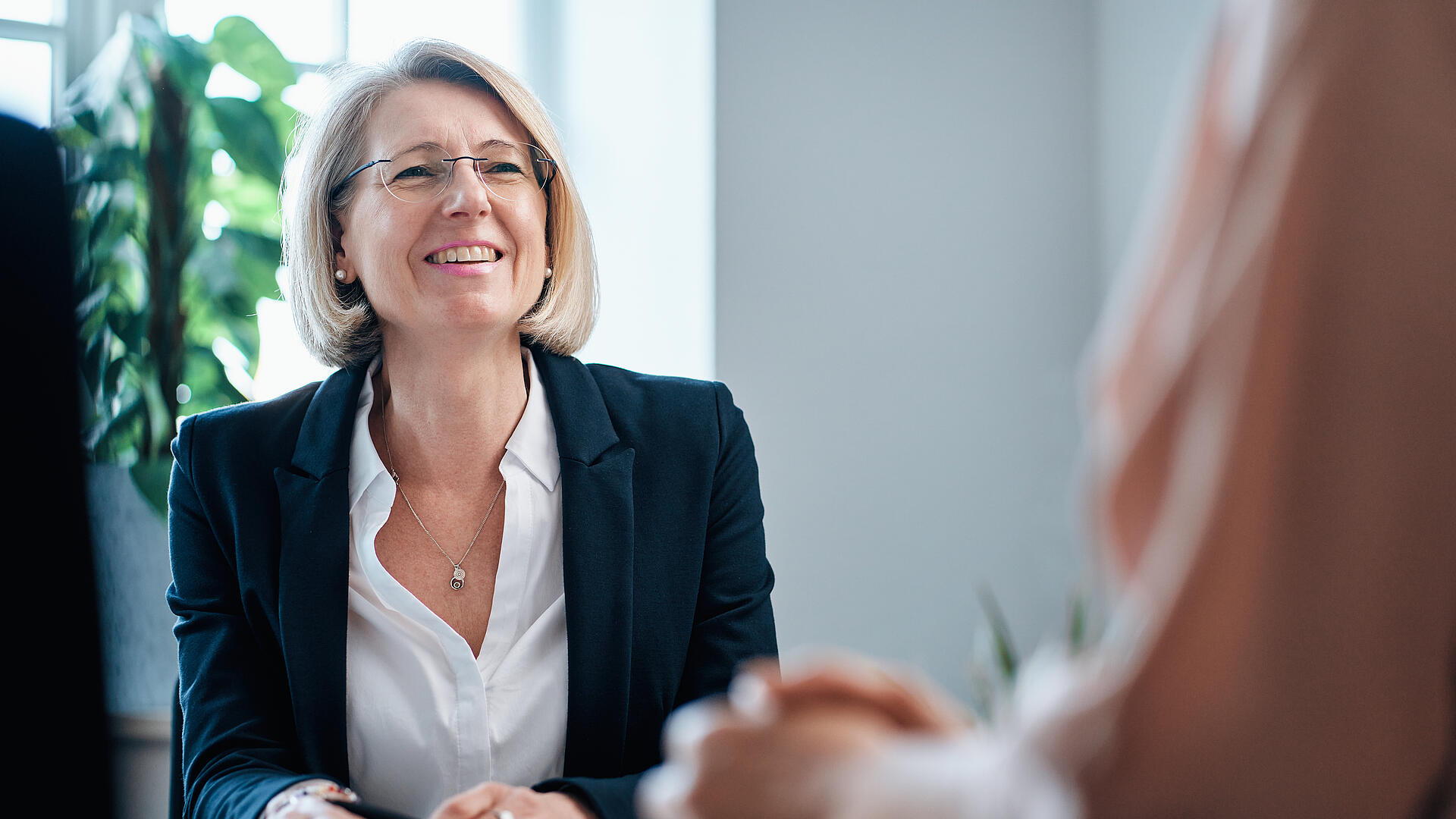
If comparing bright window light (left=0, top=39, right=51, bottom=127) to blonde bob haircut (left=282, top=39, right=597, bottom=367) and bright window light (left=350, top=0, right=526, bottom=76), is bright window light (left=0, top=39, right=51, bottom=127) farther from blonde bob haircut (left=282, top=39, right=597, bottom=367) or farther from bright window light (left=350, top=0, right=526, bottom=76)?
blonde bob haircut (left=282, top=39, right=597, bottom=367)

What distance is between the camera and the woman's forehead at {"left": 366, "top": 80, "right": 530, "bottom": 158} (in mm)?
1377

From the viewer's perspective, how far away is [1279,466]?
0.91 ft

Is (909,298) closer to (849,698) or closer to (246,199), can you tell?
(246,199)

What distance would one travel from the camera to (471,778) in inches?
46.6

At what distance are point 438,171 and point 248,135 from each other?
88cm

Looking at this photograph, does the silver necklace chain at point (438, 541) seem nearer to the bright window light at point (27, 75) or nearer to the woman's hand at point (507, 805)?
the woman's hand at point (507, 805)

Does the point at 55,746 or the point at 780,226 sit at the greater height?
the point at 780,226

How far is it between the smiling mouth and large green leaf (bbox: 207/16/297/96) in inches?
39.4

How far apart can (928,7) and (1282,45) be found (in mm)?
1935

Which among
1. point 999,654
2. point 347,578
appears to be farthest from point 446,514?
point 999,654

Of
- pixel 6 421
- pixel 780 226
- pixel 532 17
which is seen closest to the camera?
pixel 6 421

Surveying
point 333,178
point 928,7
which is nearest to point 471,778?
point 333,178

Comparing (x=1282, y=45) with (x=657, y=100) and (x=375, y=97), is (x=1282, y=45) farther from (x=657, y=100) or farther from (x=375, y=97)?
(x=657, y=100)

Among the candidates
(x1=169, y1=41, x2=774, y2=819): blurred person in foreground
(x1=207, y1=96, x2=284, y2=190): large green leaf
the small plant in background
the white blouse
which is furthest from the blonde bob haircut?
the small plant in background
